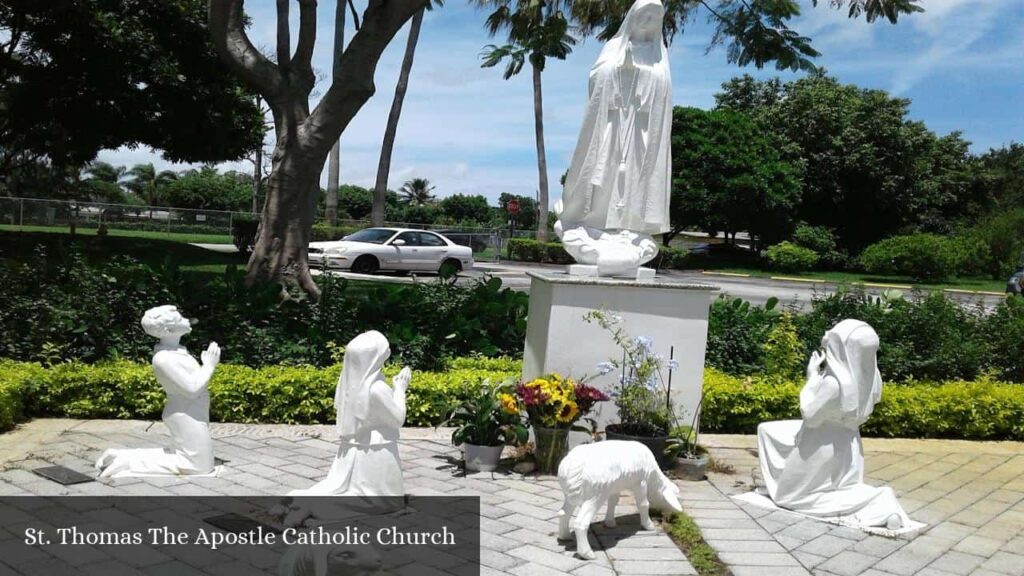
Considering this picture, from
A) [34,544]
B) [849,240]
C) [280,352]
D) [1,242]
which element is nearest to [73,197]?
[1,242]

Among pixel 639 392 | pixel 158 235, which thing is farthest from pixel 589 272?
pixel 158 235

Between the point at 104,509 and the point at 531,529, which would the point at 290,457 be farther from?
the point at 531,529

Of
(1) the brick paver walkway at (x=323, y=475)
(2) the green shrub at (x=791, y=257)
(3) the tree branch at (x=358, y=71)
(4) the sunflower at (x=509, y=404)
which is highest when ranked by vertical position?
(3) the tree branch at (x=358, y=71)

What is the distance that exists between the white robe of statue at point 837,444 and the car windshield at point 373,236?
16602 mm

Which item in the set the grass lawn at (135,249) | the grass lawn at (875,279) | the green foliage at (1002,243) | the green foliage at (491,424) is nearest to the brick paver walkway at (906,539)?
the green foliage at (491,424)

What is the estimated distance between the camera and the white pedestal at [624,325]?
6066 mm

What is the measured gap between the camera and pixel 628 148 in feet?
21.4

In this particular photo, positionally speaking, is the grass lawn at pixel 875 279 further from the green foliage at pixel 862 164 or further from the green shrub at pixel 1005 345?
the green shrub at pixel 1005 345

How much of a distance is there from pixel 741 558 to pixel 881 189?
33679 mm

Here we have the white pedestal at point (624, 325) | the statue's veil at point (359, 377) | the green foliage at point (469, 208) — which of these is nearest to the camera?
the statue's veil at point (359, 377)

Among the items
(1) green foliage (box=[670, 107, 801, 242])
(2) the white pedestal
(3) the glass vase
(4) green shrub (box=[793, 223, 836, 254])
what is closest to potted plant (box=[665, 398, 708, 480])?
(2) the white pedestal

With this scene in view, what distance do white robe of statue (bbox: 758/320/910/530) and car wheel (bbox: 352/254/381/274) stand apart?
634 inches

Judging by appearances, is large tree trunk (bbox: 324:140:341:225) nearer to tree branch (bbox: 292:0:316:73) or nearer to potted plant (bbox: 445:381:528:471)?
tree branch (bbox: 292:0:316:73)

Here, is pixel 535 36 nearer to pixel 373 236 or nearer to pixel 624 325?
pixel 624 325
